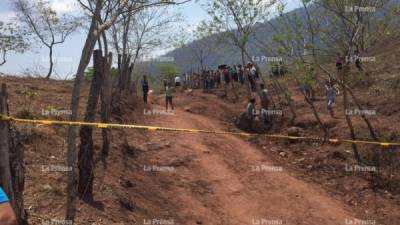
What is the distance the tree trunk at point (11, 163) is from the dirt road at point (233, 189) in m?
5.18

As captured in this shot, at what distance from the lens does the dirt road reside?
10.6 m

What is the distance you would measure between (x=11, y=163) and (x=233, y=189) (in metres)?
7.62

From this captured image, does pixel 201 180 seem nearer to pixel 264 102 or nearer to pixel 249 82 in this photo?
pixel 264 102

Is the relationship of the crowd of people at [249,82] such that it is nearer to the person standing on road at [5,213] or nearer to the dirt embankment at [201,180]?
the dirt embankment at [201,180]

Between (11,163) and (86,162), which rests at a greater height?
(11,163)

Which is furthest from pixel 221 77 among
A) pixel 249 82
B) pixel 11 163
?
pixel 11 163

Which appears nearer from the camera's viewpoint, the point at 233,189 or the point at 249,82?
the point at 233,189

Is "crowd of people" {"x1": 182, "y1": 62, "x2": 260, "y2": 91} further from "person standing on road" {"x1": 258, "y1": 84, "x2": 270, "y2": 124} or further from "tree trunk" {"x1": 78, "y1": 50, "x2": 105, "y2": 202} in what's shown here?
"tree trunk" {"x1": 78, "y1": 50, "x2": 105, "y2": 202}

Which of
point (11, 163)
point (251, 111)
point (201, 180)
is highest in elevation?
point (11, 163)

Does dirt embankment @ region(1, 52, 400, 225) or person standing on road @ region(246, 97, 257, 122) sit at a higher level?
person standing on road @ region(246, 97, 257, 122)

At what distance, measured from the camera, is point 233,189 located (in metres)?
12.1

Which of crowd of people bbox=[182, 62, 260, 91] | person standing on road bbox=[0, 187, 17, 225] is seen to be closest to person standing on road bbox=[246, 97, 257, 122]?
crowd of people bbox=[182, 62, 260, 91]

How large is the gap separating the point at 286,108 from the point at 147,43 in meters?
11.6

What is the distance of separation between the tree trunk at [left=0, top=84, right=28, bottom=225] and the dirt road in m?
5.18
